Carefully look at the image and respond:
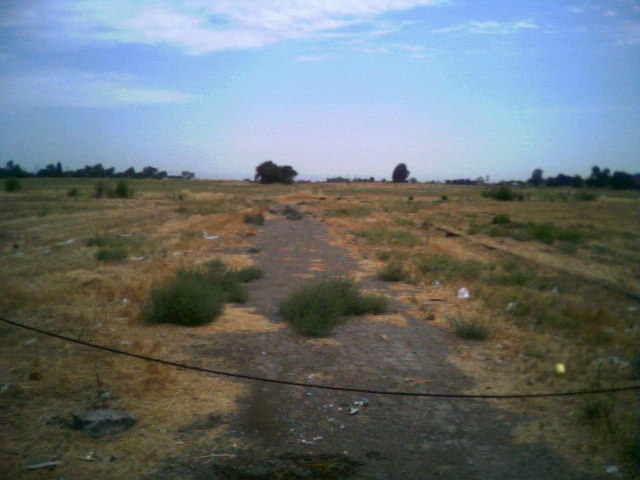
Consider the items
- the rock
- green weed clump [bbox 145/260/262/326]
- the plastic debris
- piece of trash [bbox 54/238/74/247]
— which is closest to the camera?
the rock

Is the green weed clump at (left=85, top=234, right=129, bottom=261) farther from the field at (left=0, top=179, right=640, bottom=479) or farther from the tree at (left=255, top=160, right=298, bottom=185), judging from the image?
the tree at (left=255, top=160, right=298, bottom=185)

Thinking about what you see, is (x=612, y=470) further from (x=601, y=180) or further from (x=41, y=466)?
(x=601, y=180)

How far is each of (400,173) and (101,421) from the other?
19067 centimetres

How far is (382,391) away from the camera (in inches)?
329

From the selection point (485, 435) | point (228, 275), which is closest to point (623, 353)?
point (485, 435)

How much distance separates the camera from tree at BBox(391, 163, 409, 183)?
193250 mm

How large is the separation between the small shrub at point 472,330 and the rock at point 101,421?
6.32m

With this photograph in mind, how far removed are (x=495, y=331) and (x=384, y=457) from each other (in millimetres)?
5667

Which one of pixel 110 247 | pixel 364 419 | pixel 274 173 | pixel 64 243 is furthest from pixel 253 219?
pixel 274 173

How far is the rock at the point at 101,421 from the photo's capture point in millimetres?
6676

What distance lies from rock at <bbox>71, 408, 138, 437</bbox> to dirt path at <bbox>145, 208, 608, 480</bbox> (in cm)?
115

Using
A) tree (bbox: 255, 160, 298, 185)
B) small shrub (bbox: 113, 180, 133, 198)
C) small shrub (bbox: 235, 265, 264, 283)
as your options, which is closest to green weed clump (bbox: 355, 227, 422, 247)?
small shrub (bbox: 235, 265, 264, 283)

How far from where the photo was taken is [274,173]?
570 ft

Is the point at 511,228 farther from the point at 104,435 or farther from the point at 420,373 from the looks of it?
the point at 104,435
